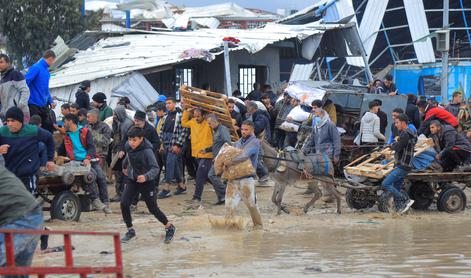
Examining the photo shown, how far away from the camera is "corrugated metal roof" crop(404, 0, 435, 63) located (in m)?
36.4

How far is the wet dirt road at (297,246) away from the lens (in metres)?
10.3

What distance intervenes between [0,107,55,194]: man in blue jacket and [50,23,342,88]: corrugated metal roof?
9652 millimetres

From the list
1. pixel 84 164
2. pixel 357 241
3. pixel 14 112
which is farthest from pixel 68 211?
pixel 357 241

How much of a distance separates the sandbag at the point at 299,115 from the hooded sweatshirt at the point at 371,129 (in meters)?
1.18

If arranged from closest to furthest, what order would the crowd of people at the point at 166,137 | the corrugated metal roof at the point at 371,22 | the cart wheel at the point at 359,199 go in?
the crowd of people at the point at 166,137 → the cart wheel at the point at 359,199 → the corrugated metal roof at the point at 371,22

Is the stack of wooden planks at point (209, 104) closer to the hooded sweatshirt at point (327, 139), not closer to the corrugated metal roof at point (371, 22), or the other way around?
the hooded sweatshirt at point (327, 139)

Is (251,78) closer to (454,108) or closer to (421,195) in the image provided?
(454,108)

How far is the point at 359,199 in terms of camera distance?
15164 millimetres

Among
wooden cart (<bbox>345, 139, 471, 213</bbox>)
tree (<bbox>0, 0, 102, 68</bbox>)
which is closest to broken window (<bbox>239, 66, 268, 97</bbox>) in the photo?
tree (<bbox>0, 0, 102, 68</bbox>)

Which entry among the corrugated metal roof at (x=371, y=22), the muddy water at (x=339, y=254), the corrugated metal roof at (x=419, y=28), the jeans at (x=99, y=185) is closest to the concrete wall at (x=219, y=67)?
the jeans at (x=99, y=185)

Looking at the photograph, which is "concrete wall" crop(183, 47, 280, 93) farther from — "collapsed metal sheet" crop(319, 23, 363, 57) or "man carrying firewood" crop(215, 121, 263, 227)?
"man carrying firewood" crop(215, 121, 263, 227)

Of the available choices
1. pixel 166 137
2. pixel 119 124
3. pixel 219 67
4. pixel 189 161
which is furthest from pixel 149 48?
pixel 119 124

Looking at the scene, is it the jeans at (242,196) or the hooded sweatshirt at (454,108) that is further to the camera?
the hooded sweatshirt at (454,108)

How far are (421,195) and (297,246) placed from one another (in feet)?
13.4
